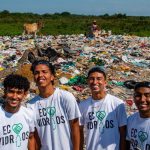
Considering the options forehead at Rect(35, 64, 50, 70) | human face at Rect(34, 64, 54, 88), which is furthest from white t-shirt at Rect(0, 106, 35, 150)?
forehead at Rect(35, 64, 50, 70)

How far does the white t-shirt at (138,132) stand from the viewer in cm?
354

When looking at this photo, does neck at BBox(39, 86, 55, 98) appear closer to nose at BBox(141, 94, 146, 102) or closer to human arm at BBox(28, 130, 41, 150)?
human arm at BBox(28, 130, 41, 150)

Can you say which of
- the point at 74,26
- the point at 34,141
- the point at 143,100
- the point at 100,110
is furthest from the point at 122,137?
the point at 74,26

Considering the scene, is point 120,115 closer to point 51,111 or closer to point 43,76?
point 51,111

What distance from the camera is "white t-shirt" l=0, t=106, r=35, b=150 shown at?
11.4 ft

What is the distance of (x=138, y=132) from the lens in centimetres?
359

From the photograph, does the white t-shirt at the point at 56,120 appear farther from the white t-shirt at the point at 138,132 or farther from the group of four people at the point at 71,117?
the white t-shirt at the point at 138,132

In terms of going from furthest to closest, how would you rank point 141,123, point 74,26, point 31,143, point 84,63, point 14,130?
point 74,26 → point 84,63 → point 31,143 → point 141,123 → point 14,130

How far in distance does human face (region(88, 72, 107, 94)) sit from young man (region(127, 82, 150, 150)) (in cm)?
35

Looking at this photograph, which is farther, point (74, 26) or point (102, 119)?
point (74, 26)

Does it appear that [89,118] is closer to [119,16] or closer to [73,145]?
[73,145]

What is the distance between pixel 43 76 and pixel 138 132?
39.7 inches

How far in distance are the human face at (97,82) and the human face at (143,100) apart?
376mm

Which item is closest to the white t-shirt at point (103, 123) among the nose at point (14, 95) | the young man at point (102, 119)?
the young man at point (102, 119)
